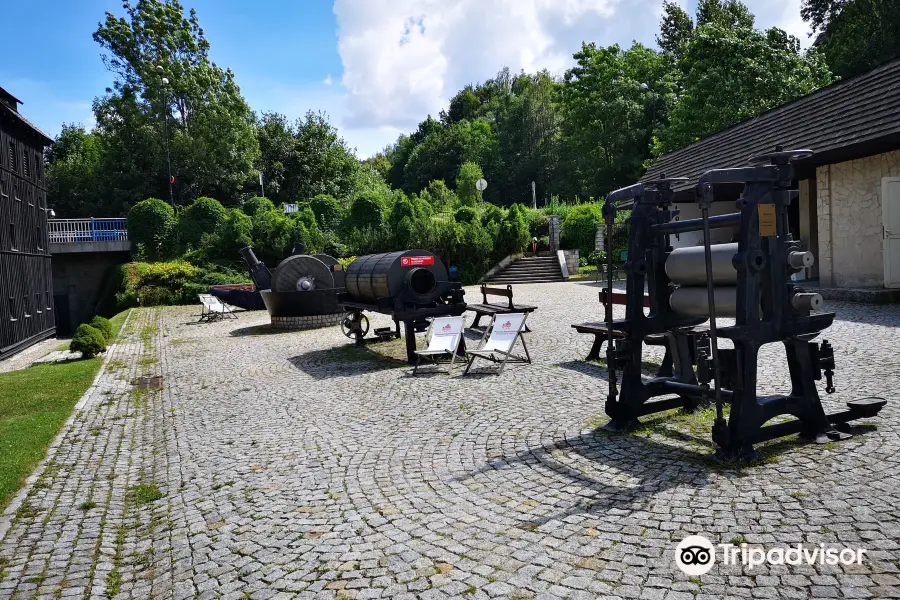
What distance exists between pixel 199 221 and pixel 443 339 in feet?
90.4

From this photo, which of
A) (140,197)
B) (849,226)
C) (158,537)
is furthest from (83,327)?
(140,197)

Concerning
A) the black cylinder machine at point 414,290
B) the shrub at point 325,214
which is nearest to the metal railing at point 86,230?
the shrub at point 325,214

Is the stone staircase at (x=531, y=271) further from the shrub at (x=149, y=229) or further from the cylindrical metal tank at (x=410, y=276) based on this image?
the cylindrical metal tank at (x=410, y=276)

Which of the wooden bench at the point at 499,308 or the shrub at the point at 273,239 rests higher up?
the shrub at the point at 273,239

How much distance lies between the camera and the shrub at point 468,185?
162 feet

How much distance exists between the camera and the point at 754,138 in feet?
62.5

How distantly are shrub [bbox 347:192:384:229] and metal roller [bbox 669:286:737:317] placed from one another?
26754mm

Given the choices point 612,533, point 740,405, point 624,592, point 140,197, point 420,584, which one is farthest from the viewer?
point 140,197

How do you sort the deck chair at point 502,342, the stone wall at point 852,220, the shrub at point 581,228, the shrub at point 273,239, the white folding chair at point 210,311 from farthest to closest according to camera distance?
the shrub at point 581,228
the shrub at point 273,239
the white folding chair at point 210,311
the stone wall at point 852,220
the deck chair at point 502,342

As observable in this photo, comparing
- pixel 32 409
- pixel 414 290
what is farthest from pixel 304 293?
pixel 32 409

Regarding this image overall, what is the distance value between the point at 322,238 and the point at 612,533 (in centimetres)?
2871

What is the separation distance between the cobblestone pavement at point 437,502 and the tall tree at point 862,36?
106 feet

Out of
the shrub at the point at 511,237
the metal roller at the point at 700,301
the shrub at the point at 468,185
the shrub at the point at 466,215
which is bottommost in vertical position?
the metal roller at the point at 700,301

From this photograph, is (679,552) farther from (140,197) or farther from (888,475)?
(140,197)
